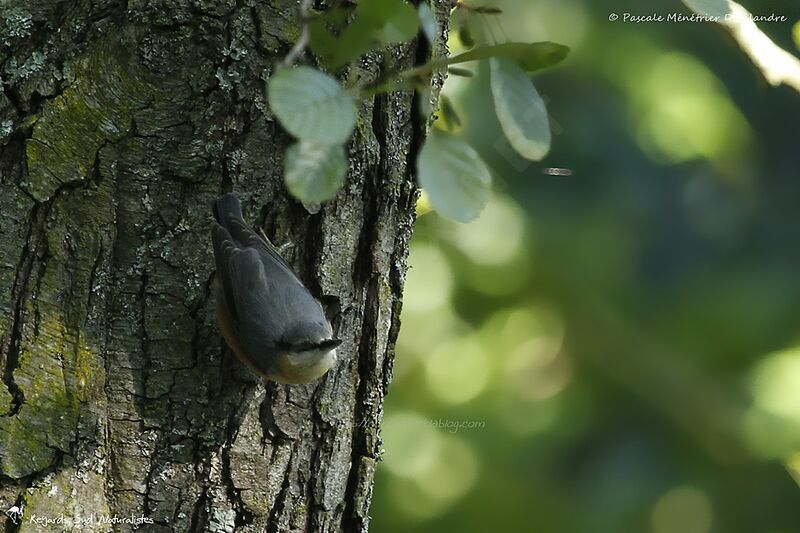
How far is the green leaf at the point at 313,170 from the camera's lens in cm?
98

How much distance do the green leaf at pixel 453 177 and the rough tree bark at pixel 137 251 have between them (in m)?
0.91

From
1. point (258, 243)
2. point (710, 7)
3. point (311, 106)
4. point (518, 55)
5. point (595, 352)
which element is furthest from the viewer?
point (595, 352)

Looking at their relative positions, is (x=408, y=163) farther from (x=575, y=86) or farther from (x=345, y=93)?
(x=575, y=86)

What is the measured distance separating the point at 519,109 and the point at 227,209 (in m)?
0.91

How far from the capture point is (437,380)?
4.14 m

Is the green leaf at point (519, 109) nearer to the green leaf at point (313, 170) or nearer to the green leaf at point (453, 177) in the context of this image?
the green leaf at point (453, 177)

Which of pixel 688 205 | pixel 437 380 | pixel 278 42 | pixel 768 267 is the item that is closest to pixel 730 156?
pixel 768 267

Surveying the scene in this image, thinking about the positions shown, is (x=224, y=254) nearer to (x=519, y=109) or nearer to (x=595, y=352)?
(x=519, y=109)

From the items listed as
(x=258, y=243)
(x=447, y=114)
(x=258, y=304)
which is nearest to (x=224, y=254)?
(x=258, y=243)

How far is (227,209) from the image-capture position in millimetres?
1888

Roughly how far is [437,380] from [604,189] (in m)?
1.89

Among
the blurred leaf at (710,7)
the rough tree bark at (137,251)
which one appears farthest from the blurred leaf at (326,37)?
the rough tree bark at (137,251)

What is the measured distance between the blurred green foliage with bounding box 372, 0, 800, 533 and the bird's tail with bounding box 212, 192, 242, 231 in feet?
5.99

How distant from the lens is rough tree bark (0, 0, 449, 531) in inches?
71.0
